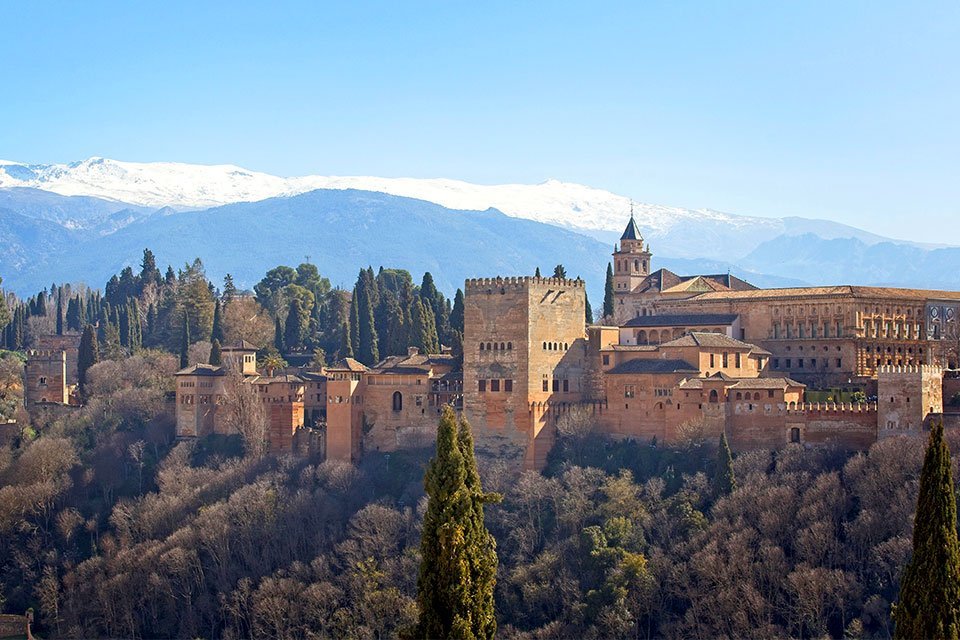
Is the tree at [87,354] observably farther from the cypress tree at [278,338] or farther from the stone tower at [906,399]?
the stone tower at [906,399]

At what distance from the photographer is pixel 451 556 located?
3139 centimetres

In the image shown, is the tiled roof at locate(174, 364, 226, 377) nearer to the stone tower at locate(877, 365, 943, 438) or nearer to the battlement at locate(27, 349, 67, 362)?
the battlement at locate(27, 349, 67, 362)

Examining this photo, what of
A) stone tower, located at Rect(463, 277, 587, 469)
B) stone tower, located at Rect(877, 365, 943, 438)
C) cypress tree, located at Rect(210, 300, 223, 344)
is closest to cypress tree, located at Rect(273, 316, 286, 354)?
cypress tree, located at Rect(210, 300, 223, 344)

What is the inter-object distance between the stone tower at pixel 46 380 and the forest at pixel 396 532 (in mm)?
1950

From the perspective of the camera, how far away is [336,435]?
6494 cm

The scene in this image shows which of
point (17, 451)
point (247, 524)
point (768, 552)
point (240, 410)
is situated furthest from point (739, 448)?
point (17, 451)

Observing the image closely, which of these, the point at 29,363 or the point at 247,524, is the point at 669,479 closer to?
the point at 247,524

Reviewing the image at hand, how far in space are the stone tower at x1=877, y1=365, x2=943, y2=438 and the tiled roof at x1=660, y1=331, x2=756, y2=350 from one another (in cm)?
749

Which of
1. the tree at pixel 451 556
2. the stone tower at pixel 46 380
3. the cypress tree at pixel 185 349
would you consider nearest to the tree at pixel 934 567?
the tree at pixel 451 556

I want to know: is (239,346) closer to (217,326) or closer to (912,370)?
(217,326)

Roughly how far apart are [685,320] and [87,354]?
33.5 m

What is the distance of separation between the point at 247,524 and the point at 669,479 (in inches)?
655

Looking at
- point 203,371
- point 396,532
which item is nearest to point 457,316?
point 203,371

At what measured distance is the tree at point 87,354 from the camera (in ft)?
271
